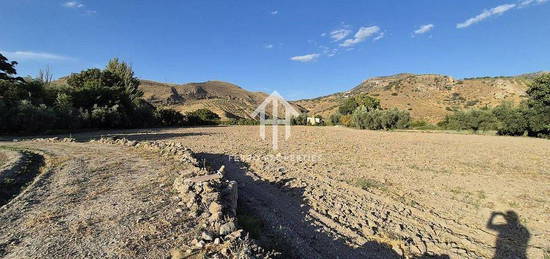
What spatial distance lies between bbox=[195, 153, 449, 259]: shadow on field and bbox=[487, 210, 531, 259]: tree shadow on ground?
1.26 m

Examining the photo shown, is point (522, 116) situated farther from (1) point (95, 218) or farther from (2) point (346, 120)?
(1) point (95, 218)

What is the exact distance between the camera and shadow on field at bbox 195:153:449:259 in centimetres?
493

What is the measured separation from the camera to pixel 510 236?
233 inches

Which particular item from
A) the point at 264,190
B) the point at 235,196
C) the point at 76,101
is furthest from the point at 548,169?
the point at 76,101

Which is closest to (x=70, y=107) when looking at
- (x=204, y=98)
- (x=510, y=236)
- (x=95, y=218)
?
(x=95, y=218)

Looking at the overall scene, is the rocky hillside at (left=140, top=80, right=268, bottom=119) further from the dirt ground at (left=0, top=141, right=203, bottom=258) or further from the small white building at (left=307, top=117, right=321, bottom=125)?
the dirt ground at (left=0, top=141, right=203, bottom=258)

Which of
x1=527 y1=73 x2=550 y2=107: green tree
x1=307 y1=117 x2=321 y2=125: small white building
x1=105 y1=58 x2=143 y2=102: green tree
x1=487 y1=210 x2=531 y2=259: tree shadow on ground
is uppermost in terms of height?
x1=105 y1=58 x2=143 y2=102: green tree

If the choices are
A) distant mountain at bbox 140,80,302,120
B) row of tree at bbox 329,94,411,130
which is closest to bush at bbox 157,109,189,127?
distant mountain at bbox 140,80,302,120

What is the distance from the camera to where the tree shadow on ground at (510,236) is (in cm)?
528

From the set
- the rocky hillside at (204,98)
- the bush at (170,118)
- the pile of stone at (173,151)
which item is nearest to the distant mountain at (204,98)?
the rocky hillside at (204,98)

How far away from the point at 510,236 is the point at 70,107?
3423 cm

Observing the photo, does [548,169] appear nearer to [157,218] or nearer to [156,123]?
[157,218]

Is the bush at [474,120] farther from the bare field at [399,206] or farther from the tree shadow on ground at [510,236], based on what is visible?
the tree shadow on ground at [510,236]

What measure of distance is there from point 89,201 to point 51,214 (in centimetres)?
88
